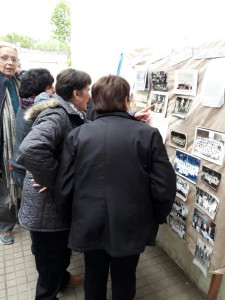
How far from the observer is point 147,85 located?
2004 millimetres

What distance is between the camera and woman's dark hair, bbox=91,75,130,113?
128cm

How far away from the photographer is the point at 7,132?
246 centimetres

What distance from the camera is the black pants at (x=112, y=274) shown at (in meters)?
1.47

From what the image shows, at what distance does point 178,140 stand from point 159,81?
18.2 inches

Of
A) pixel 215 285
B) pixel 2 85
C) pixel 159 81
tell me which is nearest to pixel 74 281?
pixel 215 285

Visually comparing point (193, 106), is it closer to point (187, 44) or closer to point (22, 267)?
point (187, 44)

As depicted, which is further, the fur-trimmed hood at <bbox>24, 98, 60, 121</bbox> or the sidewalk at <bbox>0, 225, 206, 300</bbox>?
the sidewalk at <bbox>0, 225, 206, 300</bbox>

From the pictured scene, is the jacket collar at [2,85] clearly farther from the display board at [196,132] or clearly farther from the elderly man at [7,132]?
the display board at [196,132]

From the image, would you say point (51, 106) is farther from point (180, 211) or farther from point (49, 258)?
point (180, 211)

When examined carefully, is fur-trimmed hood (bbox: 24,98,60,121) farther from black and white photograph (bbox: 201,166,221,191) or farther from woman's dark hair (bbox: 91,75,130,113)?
black and white photograph (bbox: 201,166,221,191)

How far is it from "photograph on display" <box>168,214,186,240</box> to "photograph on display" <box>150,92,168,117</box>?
0.76m

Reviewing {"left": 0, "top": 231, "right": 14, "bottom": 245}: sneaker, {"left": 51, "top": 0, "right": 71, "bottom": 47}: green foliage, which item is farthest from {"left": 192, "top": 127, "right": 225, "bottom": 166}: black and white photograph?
{"left": 51, "top": 0, "right": 71, "bottom": 47}: green foliage

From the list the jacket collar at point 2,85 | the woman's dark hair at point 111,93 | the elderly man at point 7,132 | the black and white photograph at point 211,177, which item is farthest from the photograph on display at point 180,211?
the jacket collar at point 2,85

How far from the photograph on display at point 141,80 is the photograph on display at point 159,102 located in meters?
0.12
